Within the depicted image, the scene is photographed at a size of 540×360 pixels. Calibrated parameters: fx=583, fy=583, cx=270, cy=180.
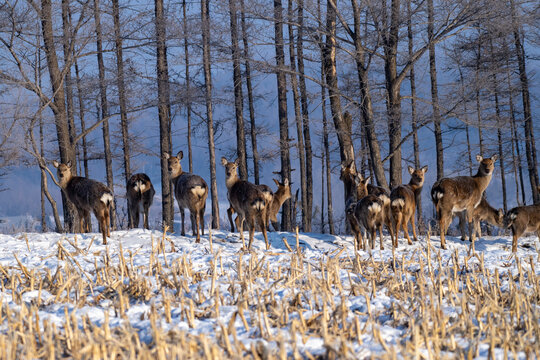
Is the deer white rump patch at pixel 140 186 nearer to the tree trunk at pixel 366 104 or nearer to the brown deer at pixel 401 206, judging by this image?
the brown deer at pixel 401 206

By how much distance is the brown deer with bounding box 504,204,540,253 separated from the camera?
524 inches

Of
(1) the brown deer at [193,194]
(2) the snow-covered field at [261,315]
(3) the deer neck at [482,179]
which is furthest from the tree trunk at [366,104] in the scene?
(2) the snow-covered field at [261,315]

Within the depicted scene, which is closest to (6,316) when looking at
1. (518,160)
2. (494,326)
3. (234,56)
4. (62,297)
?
(62,297)

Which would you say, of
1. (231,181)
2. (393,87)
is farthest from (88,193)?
(393,87)

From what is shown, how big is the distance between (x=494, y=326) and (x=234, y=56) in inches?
605

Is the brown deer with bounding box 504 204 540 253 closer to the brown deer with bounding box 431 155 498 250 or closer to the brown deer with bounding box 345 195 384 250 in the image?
the brown deer with bounding box 431 155 498 250

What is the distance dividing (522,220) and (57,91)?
14402 mm

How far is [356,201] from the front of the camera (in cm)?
1396

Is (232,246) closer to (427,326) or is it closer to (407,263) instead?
(407,263)

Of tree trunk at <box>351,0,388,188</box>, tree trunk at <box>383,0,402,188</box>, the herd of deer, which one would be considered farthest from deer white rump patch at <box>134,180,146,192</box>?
tree trunk at <box>383,0,402,188</box>

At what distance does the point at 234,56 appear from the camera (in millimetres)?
19062

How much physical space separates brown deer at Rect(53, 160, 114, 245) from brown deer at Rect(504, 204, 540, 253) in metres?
9.03

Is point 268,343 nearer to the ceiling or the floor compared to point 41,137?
nearer to the floor

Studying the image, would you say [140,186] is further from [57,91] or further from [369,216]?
[369,216]
